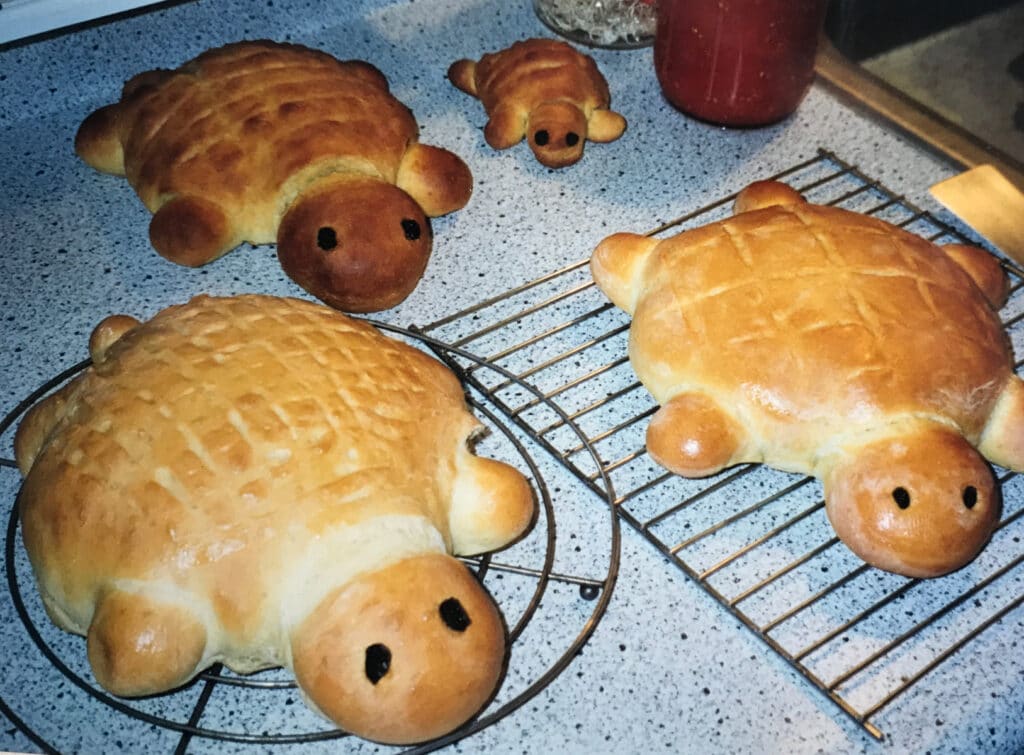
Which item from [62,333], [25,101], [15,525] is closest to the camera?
[15,525]

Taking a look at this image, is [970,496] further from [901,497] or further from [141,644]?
[141,644]

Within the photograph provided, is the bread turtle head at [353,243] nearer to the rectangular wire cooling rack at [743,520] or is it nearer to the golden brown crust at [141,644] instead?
the rectangular wire cooling rack at [743,520]

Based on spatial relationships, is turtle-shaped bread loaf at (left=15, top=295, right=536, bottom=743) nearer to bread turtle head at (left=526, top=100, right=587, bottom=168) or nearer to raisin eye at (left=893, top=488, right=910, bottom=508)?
raisin eye at (left=893, top=488, right=910, bottom=508)

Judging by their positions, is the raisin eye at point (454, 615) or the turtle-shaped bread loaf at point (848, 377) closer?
the raisin eye at point (454, 615)

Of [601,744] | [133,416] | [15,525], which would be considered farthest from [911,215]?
[15,525]

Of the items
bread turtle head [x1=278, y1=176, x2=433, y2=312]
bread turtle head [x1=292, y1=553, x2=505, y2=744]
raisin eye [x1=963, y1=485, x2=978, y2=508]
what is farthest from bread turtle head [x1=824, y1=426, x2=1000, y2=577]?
bread turtle head [x1=278, y1=176, x2=433, y2=312]

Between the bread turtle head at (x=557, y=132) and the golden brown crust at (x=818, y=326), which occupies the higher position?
the golden brown crust at (x=818, y=326)

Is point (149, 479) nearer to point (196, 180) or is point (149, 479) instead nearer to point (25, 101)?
point (196, 180)

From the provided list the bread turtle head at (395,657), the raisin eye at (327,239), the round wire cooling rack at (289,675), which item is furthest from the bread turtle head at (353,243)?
the bread turtle head at (395,657)
